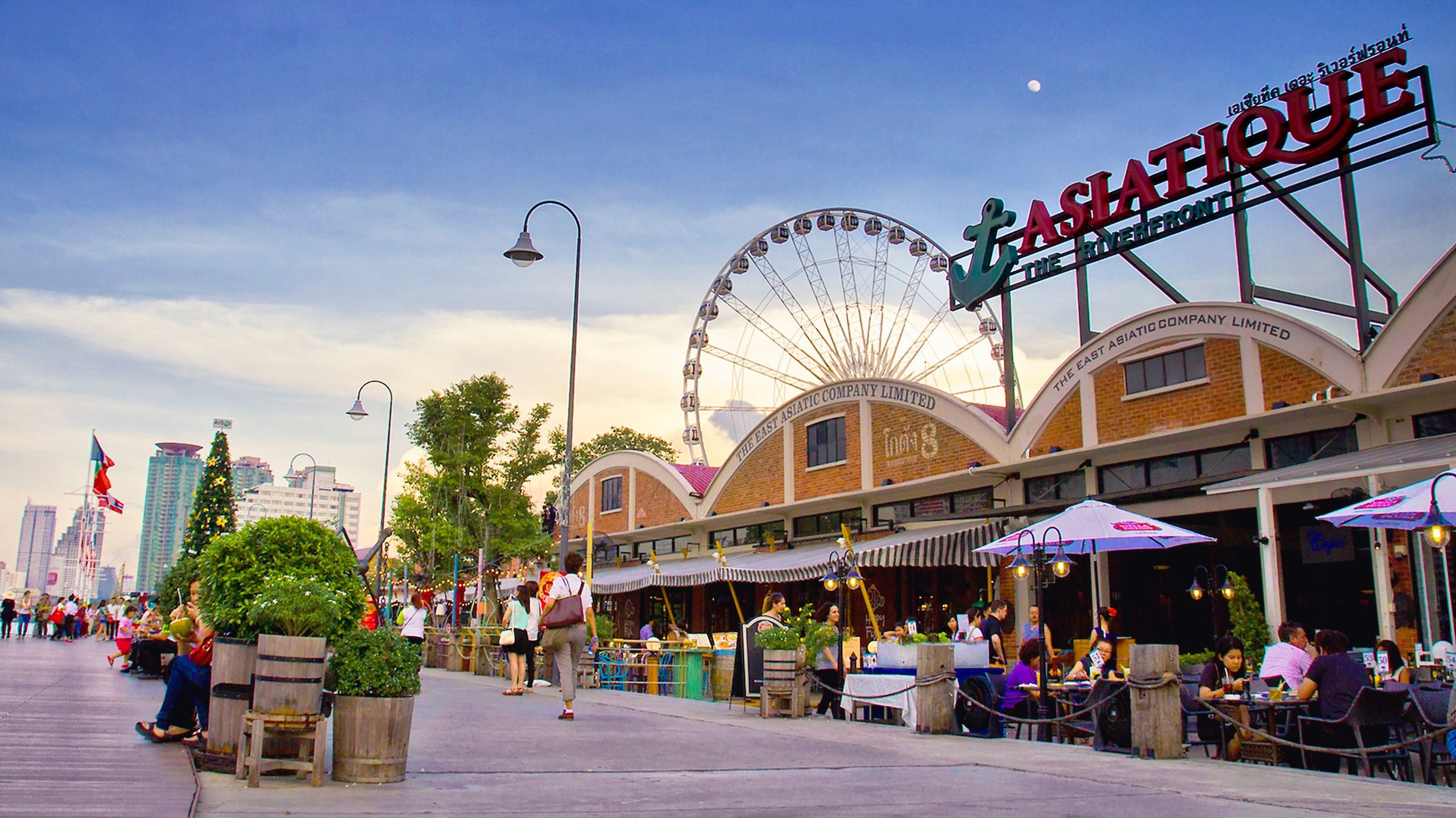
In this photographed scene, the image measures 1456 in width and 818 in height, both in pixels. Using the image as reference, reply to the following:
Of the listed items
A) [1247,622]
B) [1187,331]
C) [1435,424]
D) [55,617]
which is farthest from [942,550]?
[55,617]

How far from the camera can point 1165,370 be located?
18.8 m

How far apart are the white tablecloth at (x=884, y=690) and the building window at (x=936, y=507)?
342 inches

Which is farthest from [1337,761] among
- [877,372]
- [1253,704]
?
[877,372]

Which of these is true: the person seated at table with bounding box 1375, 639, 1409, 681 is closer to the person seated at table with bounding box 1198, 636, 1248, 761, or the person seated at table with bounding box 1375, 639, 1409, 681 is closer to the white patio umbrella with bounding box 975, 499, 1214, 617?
the person seated at table with bounding box 1198, 636, 1248, 761

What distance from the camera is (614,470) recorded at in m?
38.9

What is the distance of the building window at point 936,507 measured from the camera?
22.7 m

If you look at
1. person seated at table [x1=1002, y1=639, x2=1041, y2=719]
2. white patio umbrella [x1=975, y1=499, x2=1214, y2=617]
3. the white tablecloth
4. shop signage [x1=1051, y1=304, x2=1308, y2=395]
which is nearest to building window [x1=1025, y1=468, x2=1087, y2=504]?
shop signage [x1=1051, y1=304, x2=1308, y2=395]

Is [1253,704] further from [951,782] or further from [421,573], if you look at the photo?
[421,573]

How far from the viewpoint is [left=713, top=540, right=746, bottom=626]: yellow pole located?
84.5 ft

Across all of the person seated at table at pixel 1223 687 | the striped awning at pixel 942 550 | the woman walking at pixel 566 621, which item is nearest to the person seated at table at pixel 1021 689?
the person seated at table at pixel 1223 687

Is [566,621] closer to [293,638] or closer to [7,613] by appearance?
[293,638]

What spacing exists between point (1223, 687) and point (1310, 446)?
810cm

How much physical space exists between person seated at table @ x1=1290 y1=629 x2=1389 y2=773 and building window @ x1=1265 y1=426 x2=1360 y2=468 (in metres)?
8.52

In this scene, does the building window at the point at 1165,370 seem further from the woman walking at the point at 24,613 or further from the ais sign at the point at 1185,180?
the woman walking at the point at 24,613
